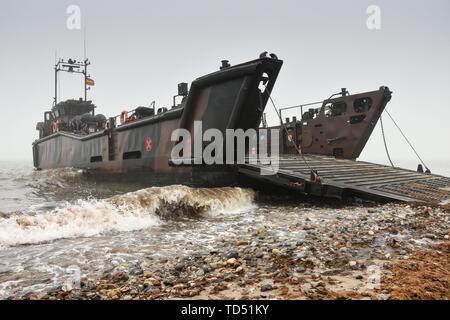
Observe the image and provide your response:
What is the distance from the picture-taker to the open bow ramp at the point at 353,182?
776 centimetres

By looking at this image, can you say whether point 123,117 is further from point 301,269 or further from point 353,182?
point 301,269

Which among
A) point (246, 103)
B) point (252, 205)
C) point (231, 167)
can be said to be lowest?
point (252, 205)

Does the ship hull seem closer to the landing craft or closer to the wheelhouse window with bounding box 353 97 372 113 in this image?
the landing craft

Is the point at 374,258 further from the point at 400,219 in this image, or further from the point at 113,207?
the point at 113,207

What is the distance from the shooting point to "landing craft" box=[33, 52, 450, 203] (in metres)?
8.71

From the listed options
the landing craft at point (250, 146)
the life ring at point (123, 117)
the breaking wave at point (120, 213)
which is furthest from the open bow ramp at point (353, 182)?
the life ring at point (123, 117)

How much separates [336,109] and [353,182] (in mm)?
7549

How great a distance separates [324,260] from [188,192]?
546 centimetres

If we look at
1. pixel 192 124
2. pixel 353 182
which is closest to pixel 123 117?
pixel 192 124

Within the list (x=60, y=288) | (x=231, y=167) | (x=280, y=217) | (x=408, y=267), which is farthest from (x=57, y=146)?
(x=408, y=267)

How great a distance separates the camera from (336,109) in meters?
15.2

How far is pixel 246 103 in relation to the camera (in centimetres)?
988

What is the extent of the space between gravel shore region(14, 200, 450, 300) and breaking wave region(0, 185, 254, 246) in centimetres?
235
